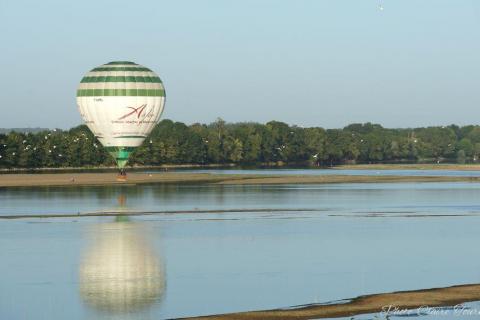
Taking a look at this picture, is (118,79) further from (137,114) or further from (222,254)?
(222,254)

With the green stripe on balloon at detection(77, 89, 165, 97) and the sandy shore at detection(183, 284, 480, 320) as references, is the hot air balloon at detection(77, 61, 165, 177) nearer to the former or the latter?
the green stripe on balloon at detection(77, 89, 165, 97)

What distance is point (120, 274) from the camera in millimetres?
40656

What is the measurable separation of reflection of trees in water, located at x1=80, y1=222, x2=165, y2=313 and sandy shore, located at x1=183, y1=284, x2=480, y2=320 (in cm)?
371

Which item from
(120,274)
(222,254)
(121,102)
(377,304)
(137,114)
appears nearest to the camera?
(377,304)

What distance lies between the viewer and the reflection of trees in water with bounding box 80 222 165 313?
34.3m

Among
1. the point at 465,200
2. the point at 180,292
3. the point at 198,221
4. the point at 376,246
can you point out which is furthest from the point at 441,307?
the point at 465,200

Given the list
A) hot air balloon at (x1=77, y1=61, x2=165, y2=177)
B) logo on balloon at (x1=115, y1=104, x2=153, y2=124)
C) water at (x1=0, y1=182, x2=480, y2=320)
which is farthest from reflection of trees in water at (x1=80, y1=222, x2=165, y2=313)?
logo on balloon at (x1=115, y1=104, x2=153, y2=124)

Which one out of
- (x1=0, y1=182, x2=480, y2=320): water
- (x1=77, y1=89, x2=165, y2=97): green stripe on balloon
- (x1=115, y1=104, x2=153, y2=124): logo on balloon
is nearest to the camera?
(x1=0, y1=182, x2=480, y2=320): water

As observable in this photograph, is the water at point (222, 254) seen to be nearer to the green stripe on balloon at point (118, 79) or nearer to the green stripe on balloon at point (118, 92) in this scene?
the green stripe on balloon at point (118, 92)

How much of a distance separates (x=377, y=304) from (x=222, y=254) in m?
14.8

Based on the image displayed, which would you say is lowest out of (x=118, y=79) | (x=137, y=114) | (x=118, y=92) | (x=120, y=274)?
(x=120, y=274)

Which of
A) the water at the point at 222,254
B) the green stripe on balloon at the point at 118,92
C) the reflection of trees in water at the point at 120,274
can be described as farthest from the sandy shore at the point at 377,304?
the green stripe on balloon at the point at 118,92

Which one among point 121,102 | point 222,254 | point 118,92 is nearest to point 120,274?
point 222,254

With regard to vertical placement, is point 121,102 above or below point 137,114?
above
